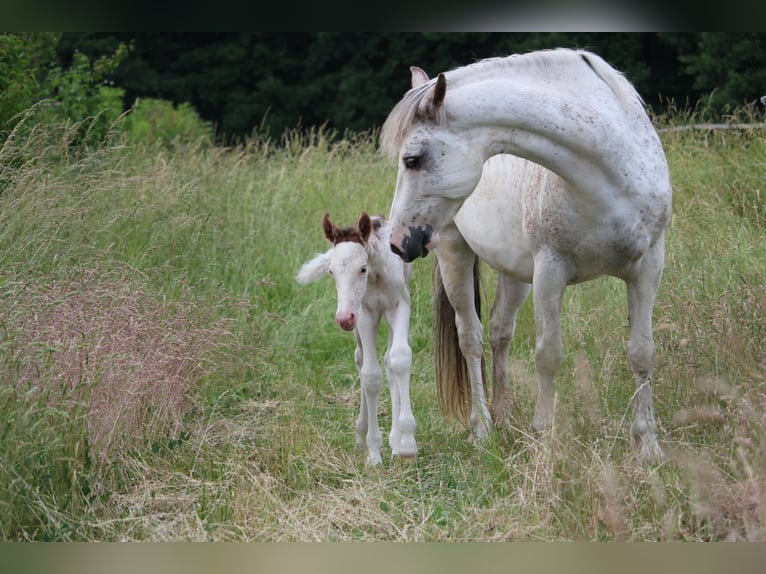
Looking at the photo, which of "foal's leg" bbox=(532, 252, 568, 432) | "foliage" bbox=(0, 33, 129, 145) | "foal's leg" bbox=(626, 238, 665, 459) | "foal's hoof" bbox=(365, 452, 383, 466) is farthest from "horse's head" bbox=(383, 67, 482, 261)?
"foliage" bbox=(0, 33, 129, 145)

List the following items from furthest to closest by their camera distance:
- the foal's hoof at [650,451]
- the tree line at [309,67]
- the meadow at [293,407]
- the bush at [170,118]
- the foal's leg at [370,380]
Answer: the bush at [170,118] → the tree line at [309,67] → the foal's leg at [370,380] → the foal's hoof at [650,451] → the meadow at [293,407]

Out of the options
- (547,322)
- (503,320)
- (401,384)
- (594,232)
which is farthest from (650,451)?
(503,320)

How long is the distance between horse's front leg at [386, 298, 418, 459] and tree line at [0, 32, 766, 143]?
432 inches

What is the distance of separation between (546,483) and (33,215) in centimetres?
344

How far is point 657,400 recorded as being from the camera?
493 cm

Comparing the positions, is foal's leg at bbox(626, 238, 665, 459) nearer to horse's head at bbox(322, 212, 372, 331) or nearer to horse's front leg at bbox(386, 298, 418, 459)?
horse's front leg at bbox(386, 298, 418, 459)

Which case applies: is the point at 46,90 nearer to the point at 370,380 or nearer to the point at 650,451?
the point at 370,380

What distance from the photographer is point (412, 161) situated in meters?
3.81

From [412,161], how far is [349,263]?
794 millimetres

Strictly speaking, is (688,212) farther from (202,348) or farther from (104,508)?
(104,508)

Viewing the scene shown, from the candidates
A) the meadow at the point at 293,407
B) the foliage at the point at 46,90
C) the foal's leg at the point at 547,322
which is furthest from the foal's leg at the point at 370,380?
the foliage at the point at 46,90

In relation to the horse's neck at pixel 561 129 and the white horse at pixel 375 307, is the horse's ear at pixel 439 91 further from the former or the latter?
the white horse at pixel 375 307

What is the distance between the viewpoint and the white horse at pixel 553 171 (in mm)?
3824

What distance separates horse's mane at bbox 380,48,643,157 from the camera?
3.81 meters
